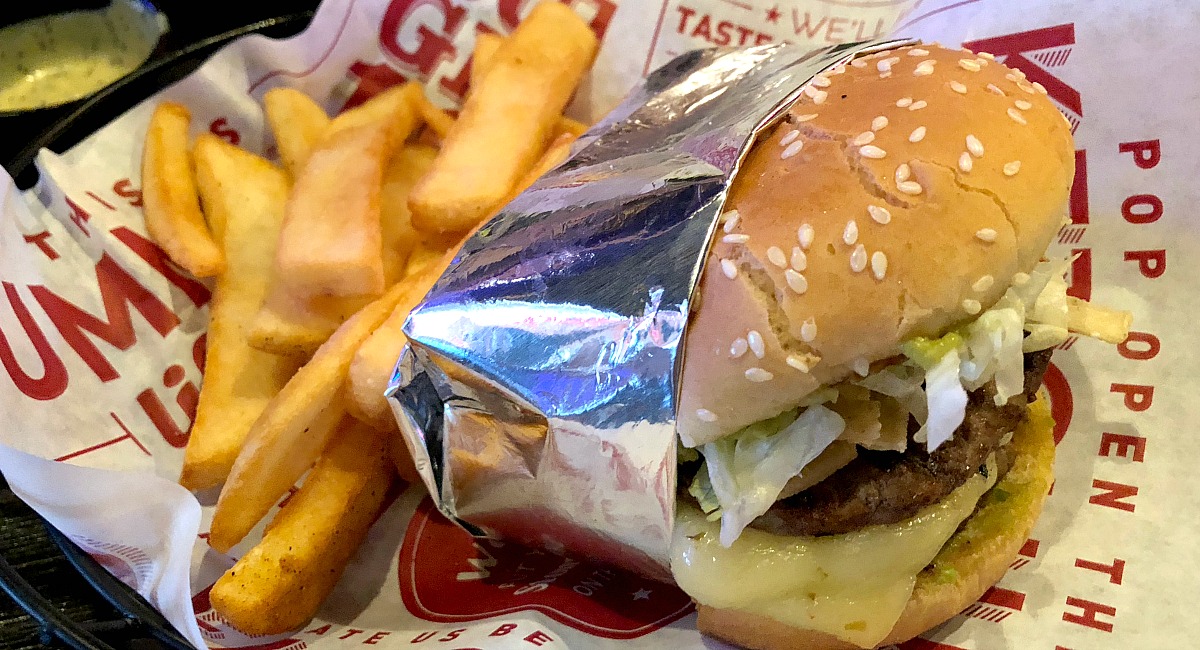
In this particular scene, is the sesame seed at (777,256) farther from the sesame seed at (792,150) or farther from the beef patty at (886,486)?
the beef patty at (886,486)

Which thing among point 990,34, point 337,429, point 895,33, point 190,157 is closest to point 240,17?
point 190,157

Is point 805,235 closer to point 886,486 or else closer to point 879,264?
point 879,264

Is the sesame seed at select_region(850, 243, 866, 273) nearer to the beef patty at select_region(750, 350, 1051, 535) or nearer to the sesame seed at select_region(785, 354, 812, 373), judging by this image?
the sesame seed at select_region(785, 354, 812, 373)

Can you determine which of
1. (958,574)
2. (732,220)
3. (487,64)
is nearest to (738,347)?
(732,220)

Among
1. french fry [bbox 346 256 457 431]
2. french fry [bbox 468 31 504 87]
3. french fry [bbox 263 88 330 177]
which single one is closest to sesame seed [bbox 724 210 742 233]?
french fry [bbox 346 256 457 431]

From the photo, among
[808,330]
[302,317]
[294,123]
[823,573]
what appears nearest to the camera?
[808,330]

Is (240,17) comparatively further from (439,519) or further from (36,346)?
(439,519)

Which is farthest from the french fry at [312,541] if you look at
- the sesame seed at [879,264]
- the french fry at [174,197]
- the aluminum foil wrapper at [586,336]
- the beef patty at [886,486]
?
the sesame seed at [879,264]
